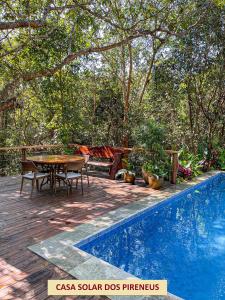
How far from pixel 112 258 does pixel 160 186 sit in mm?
3121

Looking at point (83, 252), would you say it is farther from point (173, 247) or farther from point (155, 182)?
point (155, 182)

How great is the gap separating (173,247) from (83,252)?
4.89 feet

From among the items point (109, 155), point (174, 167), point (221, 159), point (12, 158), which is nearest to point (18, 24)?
point (109, 155)

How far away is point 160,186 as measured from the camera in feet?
20.0

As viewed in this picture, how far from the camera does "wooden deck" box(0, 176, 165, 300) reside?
239cm

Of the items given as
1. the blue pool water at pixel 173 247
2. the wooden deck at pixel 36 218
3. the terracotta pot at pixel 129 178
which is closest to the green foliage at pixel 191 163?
the terracotta pot at pixel 129 178

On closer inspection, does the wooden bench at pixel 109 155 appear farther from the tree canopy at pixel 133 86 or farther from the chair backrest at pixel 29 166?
the chair backrest at pixel 29 166

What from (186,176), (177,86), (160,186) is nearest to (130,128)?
(177,86)

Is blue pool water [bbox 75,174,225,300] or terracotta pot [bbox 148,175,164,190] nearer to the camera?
blue pool water [bbox 75,174,225,300]

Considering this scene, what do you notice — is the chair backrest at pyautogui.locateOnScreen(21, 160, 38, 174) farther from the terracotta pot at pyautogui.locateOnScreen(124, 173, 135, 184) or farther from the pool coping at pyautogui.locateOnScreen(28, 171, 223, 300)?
the terracotta pot at pyautogui.locateOnScreen(124, 173, 135, 184)

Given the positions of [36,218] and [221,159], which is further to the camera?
[221,159]

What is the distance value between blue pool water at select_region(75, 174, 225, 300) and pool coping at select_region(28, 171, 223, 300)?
0.12 m

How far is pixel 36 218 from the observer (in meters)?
4.00

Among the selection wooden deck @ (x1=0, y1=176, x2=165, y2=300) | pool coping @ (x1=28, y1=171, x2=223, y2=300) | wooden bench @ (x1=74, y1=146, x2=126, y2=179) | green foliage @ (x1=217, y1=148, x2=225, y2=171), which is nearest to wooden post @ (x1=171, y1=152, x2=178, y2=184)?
wooden deck @ (x1=0, y1=176, x2=165, y2=300)
